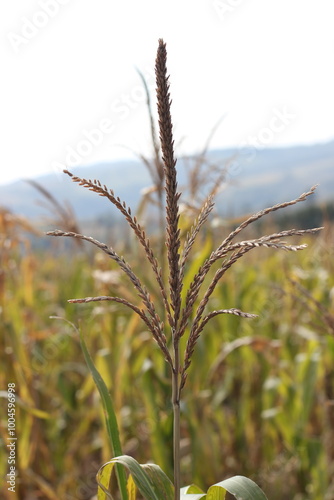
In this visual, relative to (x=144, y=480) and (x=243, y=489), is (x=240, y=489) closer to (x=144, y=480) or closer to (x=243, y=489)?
(x=243, y=489)

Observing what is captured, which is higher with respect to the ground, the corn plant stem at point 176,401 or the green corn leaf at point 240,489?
the corn plant stem at point 176,401

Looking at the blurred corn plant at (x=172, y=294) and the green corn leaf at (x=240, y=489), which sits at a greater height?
the blurred corn plant at (x=172, y=294)

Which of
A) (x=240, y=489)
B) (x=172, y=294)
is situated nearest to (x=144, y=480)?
(x=240, y=489)

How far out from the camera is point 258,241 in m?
0.59

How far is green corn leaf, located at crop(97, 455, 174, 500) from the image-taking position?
2.34ft

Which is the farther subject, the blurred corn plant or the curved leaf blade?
the curved leaf blade

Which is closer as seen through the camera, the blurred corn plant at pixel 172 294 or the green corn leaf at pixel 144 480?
the blurred corn plant at pixel 172 294

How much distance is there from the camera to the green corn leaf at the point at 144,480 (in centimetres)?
71

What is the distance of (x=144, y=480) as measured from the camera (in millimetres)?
721

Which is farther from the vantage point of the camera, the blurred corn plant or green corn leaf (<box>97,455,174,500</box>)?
green corn leaf (<box>97,455,174,500</box>)

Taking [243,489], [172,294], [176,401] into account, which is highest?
[172,294]

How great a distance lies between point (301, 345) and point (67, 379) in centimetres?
136

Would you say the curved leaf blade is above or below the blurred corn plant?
below

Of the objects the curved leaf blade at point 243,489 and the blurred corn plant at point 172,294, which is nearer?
the blurred corn plant at point 172,294
